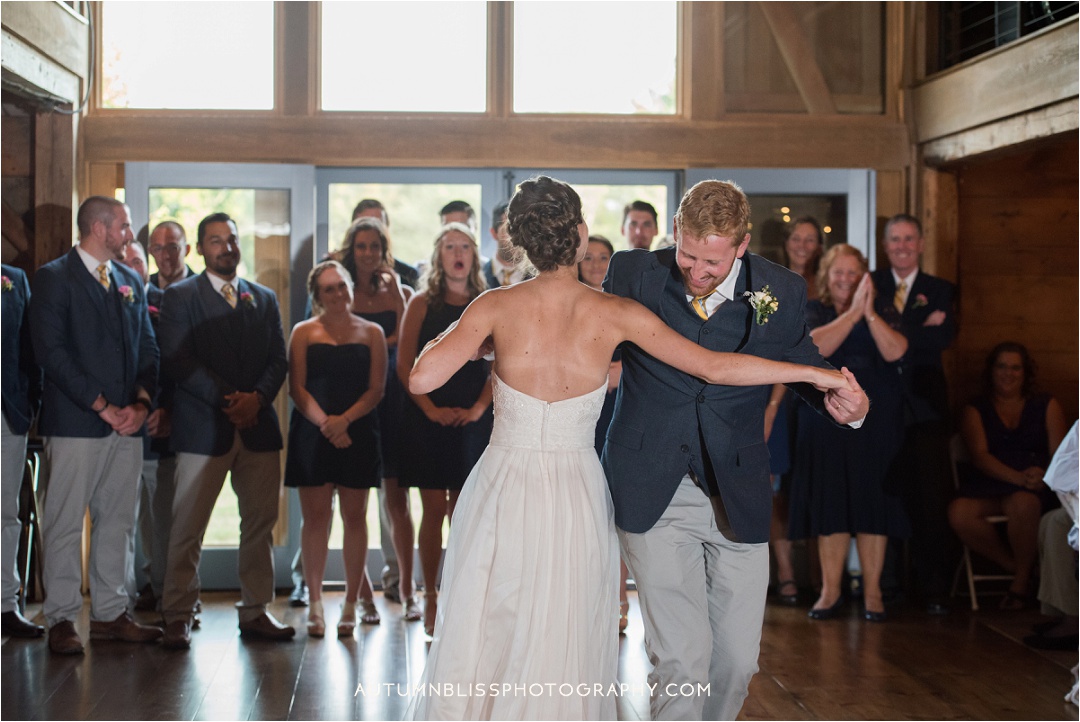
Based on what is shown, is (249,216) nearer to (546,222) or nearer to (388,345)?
(388,345)

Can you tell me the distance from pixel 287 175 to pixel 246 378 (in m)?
1.67

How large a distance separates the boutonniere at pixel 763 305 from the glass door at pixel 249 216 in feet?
12.8

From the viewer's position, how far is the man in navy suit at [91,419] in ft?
16.7

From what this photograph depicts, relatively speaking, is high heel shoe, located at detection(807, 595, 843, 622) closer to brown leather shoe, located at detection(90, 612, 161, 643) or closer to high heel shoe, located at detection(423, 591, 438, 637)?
high heel shoe, located at detection(423, 591, 438, 637)

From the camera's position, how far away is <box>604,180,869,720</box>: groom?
10.7ft

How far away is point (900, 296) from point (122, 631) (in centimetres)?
410

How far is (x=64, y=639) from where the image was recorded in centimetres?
501

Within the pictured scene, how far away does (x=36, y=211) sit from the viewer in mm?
6141

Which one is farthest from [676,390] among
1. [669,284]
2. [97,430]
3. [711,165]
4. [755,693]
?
[711,165]

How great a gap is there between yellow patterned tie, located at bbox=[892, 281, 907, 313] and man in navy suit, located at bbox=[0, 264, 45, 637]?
13.8 ft

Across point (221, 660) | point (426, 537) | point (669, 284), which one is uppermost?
point (669, 284)

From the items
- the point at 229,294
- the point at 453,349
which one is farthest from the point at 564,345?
the point at 229,294

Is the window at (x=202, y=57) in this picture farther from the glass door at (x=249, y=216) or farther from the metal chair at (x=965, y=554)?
the metal chair at (x=965, y=554)

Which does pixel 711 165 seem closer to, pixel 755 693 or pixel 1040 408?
pixel 1040 408
